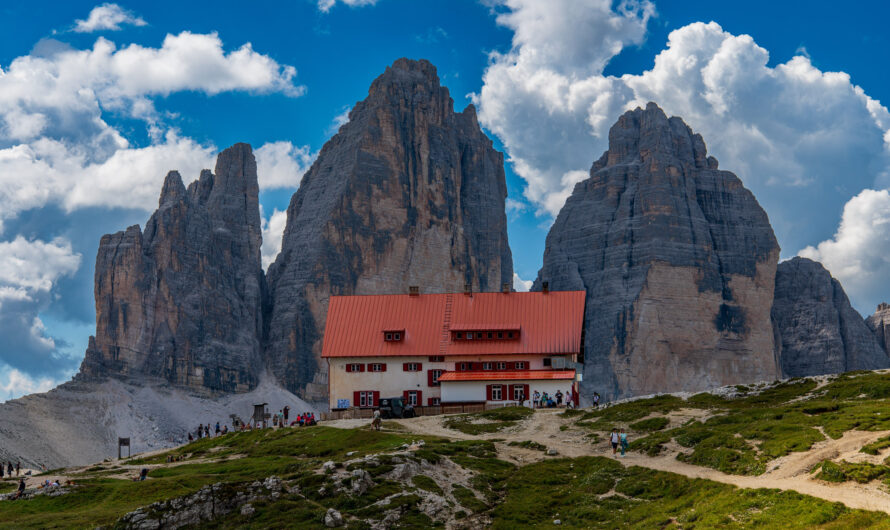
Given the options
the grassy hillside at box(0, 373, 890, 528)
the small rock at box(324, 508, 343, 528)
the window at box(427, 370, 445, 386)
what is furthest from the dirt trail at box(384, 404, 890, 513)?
the window at box(427, 370, 445, 386)

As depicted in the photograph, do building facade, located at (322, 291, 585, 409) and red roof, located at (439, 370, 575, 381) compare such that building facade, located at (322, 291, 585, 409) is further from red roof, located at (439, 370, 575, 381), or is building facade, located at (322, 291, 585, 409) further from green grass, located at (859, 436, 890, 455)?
green grass, located at (859, 436, 890, 455)

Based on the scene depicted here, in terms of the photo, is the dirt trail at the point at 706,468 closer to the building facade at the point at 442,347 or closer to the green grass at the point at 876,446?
the green grass at the point at 876,446

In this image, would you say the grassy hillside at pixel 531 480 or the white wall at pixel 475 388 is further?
the white wall at pixel 475 388

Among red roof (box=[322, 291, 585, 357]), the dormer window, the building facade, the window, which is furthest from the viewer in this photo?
the dormer window

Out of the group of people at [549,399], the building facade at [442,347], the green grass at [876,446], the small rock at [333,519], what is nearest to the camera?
the green grass at [876,446]

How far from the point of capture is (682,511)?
40.9 metres

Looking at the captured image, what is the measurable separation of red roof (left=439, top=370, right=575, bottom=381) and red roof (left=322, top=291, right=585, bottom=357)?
2.31 m

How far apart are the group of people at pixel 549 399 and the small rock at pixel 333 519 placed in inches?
1620

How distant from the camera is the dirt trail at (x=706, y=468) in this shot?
1492 inches

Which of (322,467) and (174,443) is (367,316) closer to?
(322,467)

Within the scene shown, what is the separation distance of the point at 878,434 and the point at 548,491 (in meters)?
15.8

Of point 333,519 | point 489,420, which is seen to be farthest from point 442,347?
point 333,519

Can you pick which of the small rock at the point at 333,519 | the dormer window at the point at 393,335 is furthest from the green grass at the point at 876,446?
the dormer window at the point at 393,335

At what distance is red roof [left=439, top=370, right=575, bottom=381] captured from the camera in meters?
87.9
